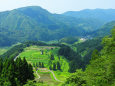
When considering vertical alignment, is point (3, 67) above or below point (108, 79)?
below

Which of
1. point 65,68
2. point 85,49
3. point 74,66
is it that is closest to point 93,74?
point 74,66

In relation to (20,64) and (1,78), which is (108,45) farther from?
(1,78)

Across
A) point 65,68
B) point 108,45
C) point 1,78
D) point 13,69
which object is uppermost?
point 108,45

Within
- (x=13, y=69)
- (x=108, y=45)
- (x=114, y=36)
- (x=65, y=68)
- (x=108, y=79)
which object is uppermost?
(x=114, y=36)

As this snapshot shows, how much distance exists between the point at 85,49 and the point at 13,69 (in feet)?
530

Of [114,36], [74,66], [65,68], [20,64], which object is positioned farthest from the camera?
[65,68]

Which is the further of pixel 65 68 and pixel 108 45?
pixel 65 68

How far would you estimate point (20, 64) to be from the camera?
39.5 meters

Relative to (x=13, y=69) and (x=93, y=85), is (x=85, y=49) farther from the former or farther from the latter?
(x=93, y=85)

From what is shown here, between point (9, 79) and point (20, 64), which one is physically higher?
point (20, 64)

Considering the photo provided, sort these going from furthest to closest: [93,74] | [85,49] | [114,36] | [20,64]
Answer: [85,49], [20,64], [114,36], [93,74]

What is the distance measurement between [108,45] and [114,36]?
2.04 meters

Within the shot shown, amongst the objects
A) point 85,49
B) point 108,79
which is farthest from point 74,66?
point 85,49

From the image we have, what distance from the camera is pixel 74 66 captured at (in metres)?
98.2
